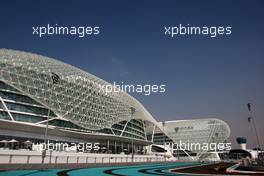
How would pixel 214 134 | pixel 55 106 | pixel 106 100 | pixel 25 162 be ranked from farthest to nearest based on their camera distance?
1. pixel 214 134
2. pixel 106 100
3. pixel 55 106
4. pixel 25 162

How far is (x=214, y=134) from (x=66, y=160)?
14060 centimetres

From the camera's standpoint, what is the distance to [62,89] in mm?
78000

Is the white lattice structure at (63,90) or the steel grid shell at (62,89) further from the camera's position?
the steel grid shell at (62,89)

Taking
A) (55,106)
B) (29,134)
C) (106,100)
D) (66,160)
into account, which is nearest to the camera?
(66,160)

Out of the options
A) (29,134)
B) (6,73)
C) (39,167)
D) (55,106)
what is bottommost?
(39,167)

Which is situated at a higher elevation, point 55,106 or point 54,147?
point 55,106

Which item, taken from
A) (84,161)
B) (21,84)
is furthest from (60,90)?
(84,161)

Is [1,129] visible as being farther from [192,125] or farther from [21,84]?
[192,125]

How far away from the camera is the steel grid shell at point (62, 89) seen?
68.0 meters

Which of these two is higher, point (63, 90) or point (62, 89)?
point (62, 89)

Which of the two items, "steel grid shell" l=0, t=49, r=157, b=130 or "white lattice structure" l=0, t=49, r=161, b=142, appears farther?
"steel grid shell" l=0, t=49, r=157, b=130

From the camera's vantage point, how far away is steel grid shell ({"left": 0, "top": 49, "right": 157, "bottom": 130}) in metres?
68.0

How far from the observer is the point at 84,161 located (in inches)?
1937

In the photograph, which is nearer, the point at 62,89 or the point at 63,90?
the point at 62,89
